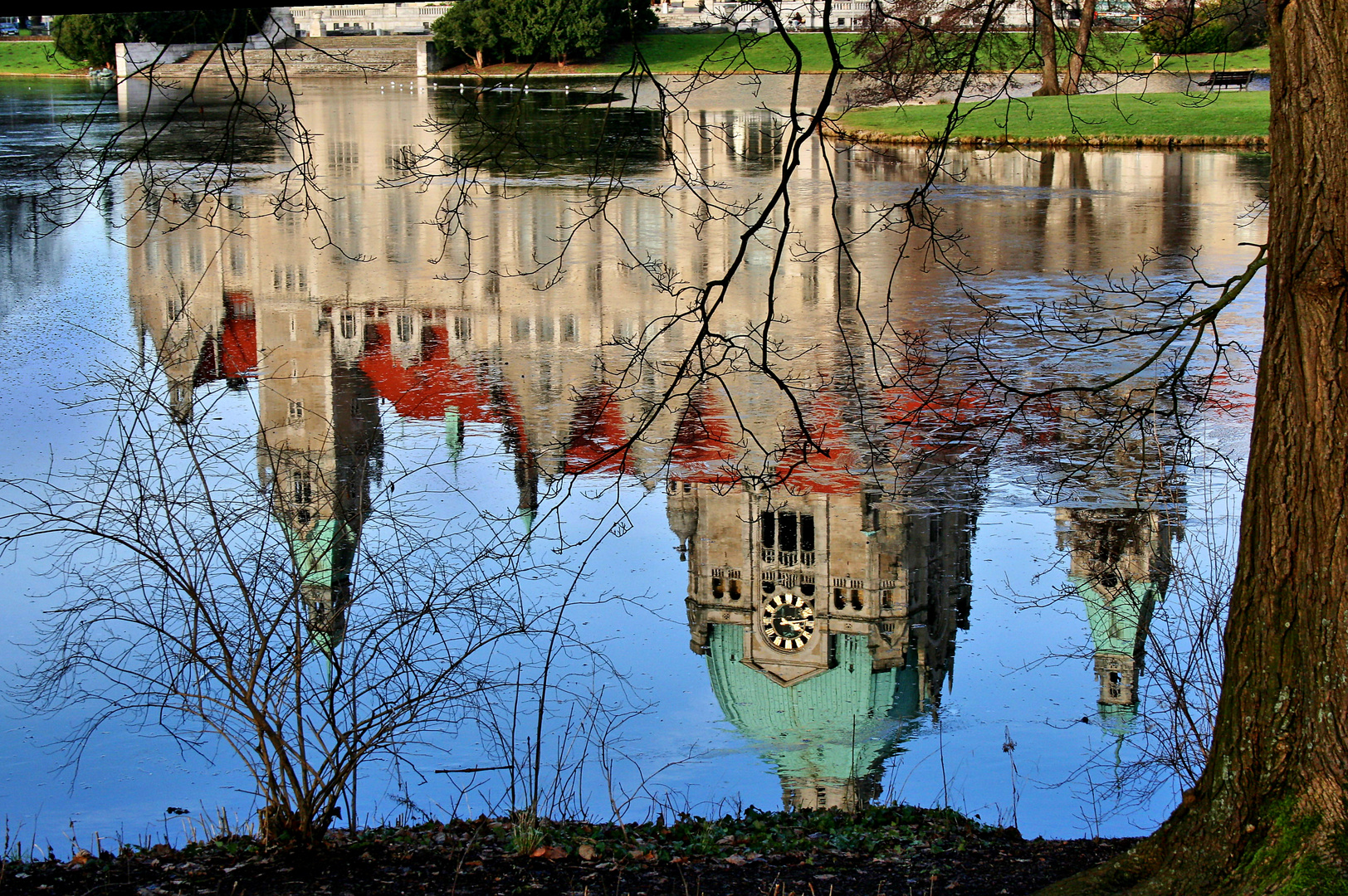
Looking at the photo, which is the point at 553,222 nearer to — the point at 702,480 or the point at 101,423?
the point at 101,423

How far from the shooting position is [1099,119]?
44.7 m

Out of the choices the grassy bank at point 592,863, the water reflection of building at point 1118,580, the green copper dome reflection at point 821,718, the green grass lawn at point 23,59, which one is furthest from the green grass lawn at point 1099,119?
the green grass lawn at point 23,59

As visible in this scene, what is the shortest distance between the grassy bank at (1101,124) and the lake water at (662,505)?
1954 centimetres

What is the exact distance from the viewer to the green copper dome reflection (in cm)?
962

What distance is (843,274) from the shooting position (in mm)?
22969

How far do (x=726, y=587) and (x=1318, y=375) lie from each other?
695cm

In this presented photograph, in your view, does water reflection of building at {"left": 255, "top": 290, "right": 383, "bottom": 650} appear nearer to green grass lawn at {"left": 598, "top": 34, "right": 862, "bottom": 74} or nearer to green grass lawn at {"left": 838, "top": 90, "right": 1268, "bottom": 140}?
green grass lawn at {"left": 838, "top": 90, "right": 1268, "bottom": 140}

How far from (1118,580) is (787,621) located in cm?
606

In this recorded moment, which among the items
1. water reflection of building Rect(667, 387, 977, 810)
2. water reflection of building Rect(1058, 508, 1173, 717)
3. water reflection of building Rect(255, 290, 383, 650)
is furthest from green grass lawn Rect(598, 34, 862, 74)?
water reflection of building Rect(1058, 508, 1173, 717)


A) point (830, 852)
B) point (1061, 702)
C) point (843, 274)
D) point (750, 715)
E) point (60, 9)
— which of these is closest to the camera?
point (60, 9)

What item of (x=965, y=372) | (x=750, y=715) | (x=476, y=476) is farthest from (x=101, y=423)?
Answer: (x=965, y=372)

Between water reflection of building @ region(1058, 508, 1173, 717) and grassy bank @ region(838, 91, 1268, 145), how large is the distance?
30.1 metres

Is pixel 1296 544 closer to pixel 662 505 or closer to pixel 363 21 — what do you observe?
pixel 662 505

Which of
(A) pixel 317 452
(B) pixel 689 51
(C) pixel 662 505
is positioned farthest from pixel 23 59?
(A) pixel 317 452
